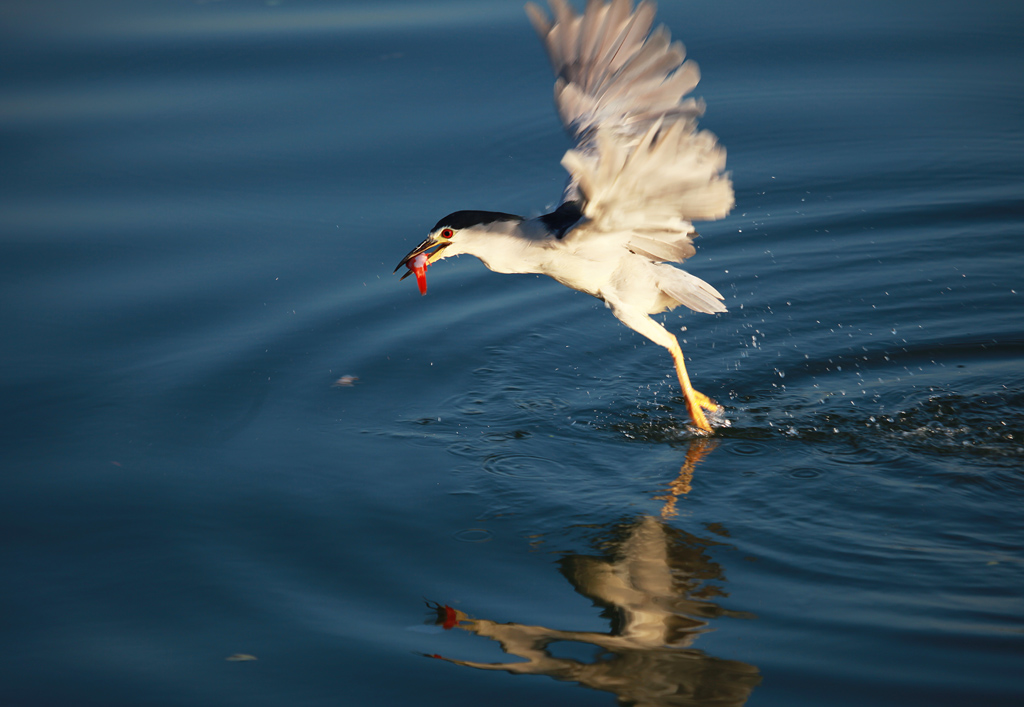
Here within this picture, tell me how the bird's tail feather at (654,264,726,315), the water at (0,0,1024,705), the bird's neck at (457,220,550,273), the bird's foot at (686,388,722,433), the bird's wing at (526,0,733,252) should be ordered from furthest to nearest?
the bird's tail feather at (654,264,726,315)
the bird's foot at (686,388,722,433)
the bird's neck at (457,220,550,273)
the bird's wing at (526,0,733,252)
the water at (0,0,1024,705)

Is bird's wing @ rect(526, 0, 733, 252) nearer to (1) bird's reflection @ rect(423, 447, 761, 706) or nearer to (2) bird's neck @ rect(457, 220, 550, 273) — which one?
(2) bird's neck @ rect(457, 220, 550, 273)

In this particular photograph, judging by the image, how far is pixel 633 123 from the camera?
576 cm

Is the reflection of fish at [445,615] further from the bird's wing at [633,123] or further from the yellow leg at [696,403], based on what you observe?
the yellow leg at [696,403]

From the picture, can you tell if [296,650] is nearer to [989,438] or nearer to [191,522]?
[191,522]

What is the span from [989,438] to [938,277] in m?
1.93

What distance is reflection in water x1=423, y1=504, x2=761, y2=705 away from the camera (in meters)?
3.54

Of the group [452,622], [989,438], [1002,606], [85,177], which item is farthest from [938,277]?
[85,177]

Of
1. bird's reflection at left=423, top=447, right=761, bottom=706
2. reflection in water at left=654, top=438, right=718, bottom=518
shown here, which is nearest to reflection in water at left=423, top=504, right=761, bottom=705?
bird's reflection at left=423, top=447, right=761, bottom=706

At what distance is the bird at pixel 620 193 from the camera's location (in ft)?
14.8

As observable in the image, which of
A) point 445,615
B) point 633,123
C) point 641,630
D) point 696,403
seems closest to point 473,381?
point 696,403

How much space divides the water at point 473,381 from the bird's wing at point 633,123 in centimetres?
108

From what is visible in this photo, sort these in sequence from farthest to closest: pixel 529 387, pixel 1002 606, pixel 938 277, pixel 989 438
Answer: pixel 938 277 → pixel 529 387 → pixel 989 438 → pixel 1002 606

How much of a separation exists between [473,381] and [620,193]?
1599 mm

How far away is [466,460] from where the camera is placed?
5.04 metres
